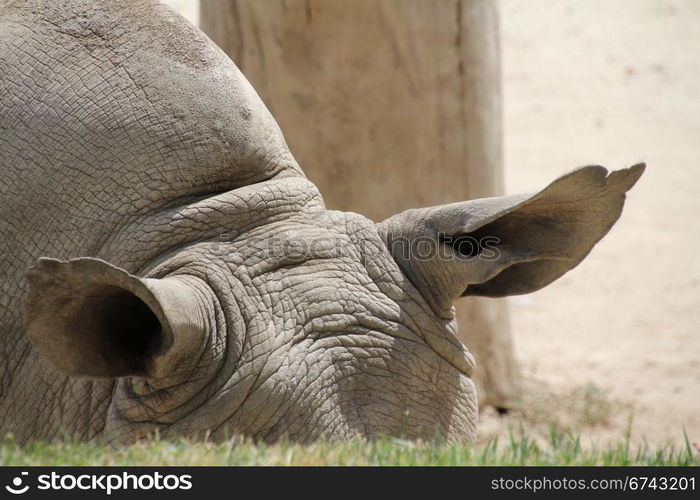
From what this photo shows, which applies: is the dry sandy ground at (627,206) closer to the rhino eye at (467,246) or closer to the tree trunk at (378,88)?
the rhino eye at (467,246)

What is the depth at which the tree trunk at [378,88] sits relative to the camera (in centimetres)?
769

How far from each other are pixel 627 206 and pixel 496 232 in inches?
440

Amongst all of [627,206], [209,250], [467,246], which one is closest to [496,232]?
[467,246]

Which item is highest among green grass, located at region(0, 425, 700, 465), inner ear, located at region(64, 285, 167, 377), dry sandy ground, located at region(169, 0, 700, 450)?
inner ear, located at region(64, 285, 167, 377)

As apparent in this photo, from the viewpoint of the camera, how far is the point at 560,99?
20.2 metres

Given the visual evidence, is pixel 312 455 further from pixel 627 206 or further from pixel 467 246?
pixel 627 206

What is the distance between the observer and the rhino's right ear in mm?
3633

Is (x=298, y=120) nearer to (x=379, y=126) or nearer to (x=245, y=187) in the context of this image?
(x=379, y=126)

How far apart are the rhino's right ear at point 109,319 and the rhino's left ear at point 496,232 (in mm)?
915

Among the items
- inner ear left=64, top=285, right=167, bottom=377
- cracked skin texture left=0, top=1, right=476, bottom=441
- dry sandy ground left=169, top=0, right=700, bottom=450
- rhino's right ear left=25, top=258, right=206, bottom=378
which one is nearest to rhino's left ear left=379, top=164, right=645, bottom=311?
cracked skin texture left=0, top=1, right=476, bottom=441

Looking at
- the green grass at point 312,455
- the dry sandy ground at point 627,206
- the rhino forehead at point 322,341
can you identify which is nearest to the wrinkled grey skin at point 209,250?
the rhino forehead at point 322,341

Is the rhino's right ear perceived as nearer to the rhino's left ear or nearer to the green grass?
the green grass

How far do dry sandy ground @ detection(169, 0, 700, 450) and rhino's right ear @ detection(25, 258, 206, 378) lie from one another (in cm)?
242
